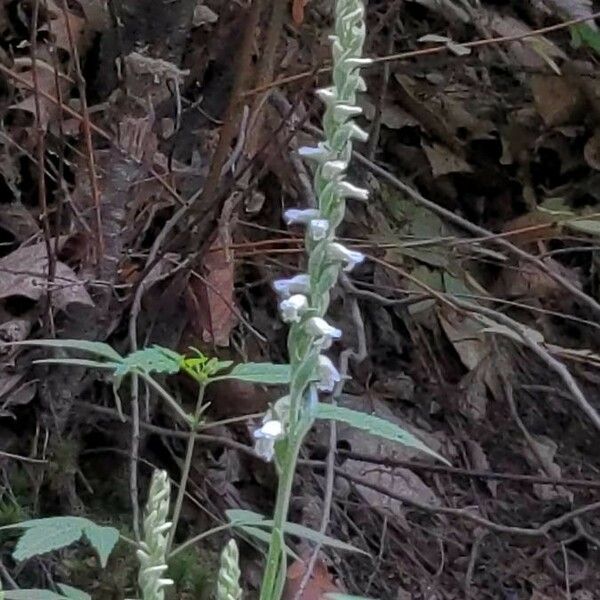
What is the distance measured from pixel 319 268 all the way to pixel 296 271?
4.83ft

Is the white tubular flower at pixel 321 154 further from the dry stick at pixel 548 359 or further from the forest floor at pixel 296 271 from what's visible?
the dry stick at pixel 548 359

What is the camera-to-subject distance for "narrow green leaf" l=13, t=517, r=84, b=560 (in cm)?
102

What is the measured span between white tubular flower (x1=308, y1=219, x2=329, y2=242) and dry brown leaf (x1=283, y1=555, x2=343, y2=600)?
42.0 inches

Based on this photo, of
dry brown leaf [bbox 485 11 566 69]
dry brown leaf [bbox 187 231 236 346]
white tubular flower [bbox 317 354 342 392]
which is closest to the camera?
white tubular flower [bbox 317 354 342 392]

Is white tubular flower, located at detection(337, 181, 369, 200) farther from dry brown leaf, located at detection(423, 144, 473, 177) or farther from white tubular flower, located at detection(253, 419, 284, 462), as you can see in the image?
dry brown leaf, located at detection(423, 144, 473, 177)

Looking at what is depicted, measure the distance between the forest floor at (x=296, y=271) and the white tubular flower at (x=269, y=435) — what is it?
0.74m

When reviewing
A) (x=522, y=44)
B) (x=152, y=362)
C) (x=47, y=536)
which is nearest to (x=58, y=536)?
(x=47, y=536)

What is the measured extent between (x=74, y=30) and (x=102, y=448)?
68 cm

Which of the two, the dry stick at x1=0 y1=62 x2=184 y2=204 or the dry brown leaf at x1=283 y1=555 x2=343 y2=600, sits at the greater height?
the dry stick at x1=0 y1=62 x2=184 y2=204

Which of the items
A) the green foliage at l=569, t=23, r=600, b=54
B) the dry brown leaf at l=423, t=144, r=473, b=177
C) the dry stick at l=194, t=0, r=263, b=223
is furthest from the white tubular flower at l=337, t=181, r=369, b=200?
the dry brown leaf at l=423, t=144, r=473, b=177

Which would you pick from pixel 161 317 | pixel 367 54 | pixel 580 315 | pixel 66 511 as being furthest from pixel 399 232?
pixel 66 511

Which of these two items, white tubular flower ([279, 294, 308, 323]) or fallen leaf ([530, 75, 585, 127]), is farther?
fallen leaf ([530, 75, 585, 127])

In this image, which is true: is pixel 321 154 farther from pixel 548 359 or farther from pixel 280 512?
pixel 548 359

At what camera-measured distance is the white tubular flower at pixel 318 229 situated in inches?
27.8
